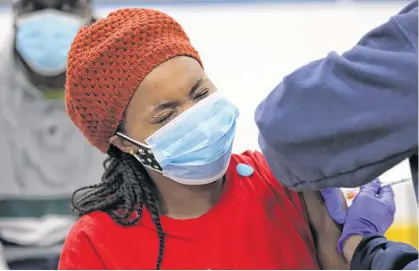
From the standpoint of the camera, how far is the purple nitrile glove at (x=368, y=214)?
1.21 m

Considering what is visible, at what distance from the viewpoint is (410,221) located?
1753 mm

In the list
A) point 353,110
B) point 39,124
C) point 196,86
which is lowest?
point 39,124

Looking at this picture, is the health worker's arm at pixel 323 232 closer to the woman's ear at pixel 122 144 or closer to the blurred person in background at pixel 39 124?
the woman's ear at pixel 122 144

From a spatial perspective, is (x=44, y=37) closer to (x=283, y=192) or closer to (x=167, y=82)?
(x=167, y=82)

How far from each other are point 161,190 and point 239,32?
1.37m

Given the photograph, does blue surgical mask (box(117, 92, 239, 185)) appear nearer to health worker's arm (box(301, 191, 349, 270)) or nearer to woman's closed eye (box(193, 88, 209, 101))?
woman's closed eye (box(193, 88, 209, 101))

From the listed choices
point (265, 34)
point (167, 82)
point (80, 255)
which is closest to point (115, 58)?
point (167, 82)

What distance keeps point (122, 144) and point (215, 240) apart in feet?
1.01

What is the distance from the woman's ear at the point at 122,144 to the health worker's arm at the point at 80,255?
0.70ft

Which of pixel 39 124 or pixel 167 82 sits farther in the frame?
pixel 39 124

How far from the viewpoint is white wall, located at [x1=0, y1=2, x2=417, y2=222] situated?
249cm

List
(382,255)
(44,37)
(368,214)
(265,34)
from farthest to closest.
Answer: (265,34), (44,37), (368,214), (382,255)

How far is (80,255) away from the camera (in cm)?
127

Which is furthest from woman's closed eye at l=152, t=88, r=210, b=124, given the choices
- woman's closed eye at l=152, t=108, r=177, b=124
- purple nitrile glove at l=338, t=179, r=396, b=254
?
purple nitrile glove at l=338, t=179, r=396, b=254
